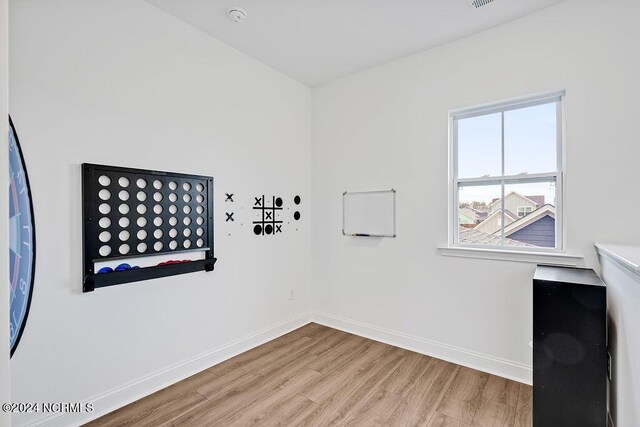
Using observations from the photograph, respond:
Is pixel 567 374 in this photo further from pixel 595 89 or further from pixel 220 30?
pixel 220 30

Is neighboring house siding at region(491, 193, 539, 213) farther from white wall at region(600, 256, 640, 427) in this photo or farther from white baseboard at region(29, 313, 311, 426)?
white baseboard at region(29, 313, 311, 426)

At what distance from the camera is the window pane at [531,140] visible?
231 centimetres

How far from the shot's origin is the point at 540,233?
235 centimetres

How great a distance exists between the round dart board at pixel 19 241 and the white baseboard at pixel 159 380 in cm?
56

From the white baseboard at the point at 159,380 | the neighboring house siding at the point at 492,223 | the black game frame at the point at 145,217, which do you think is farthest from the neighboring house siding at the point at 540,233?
the black game frame at the point at 145,217

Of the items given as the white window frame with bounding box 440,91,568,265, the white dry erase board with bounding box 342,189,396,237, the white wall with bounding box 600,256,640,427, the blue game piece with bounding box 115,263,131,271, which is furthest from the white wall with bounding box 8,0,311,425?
the white wall with bounding box 600,256,640,427

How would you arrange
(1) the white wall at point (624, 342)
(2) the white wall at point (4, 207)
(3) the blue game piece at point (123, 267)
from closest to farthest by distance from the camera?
(2) the white wall at point (4, 207), (1) the white wall at point (624, 342), (3) the blue game piece at point (123, 267)

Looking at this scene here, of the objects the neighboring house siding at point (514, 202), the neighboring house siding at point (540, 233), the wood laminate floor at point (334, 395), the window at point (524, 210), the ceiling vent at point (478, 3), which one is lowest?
the wood laminate floor at point (334, 395)

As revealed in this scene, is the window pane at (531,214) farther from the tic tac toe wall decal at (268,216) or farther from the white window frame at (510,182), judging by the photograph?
the tic tac toe wall decal at (268,216)

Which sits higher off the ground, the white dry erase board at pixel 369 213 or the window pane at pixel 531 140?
the window pane at pixel 531 140

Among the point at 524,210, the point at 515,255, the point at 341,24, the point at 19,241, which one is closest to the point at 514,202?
the point at 524,210

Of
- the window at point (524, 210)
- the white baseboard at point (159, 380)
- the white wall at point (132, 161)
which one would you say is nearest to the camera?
the white wall at point (132, 161)

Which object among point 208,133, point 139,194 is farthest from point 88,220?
point 208,133

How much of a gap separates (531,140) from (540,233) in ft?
2.36
